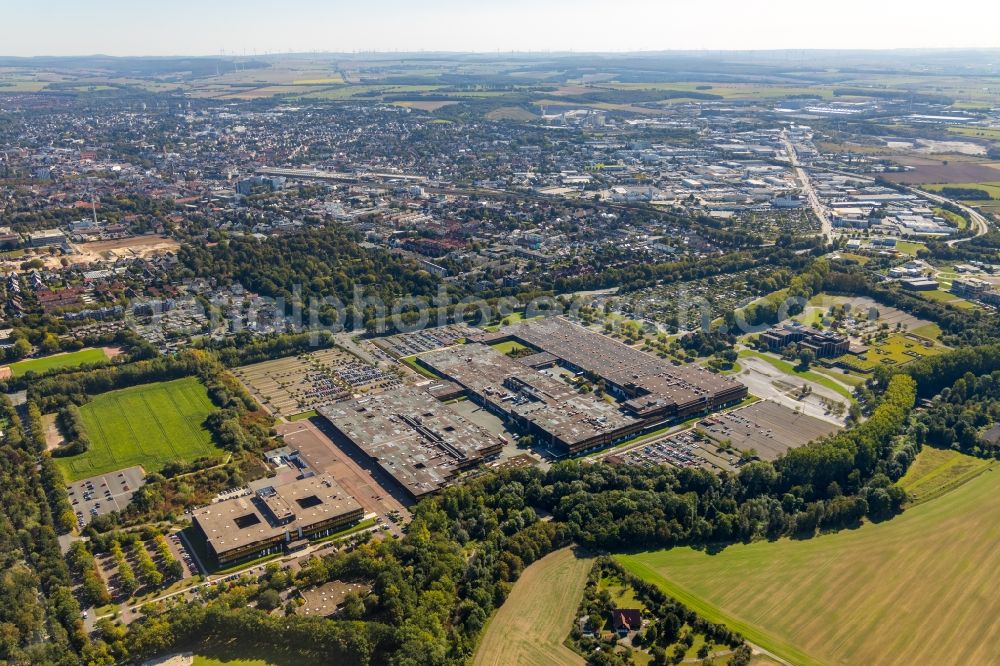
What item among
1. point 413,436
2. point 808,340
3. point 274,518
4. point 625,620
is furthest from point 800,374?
point 274,518

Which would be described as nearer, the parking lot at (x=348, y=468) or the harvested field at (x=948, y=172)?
the parking lot at (x=348, y=468)

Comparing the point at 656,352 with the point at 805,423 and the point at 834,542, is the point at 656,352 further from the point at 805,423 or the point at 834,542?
the point at 834,542

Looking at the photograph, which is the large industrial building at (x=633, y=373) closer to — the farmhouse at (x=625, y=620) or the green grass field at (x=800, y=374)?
the green grass field at (x=800, y=374)

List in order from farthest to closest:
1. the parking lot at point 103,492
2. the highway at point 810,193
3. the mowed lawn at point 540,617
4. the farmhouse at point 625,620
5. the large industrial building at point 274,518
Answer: the highway at point 810,193
the parking lot at point 103,492
the large industrial building at point 274,518
the farmhouse at point 625,620
the mowed lawn at point 540,617

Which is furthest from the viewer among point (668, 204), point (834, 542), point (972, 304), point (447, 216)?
point (668, 204)

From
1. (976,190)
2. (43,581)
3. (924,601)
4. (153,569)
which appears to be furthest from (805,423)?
(976,190)

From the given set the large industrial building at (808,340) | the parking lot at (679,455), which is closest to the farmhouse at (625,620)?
the parking lot at (679,455)

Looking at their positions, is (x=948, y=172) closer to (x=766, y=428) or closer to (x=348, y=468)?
(x=766, y=428)

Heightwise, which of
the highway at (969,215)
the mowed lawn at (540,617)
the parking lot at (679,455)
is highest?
the highway at (969,215)
